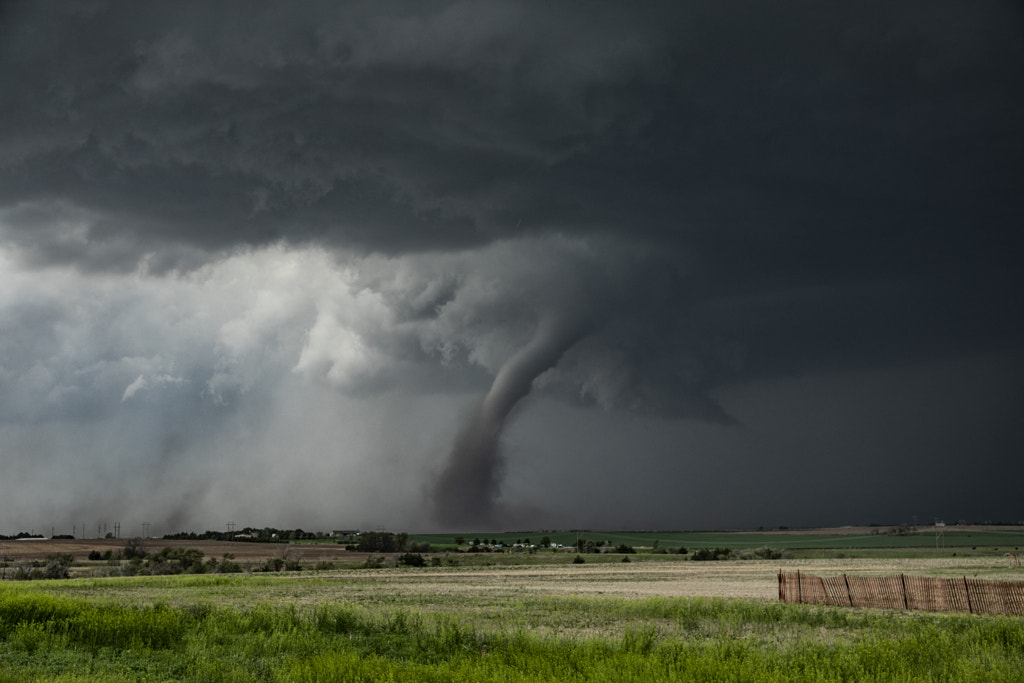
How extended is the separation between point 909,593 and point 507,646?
107 ft

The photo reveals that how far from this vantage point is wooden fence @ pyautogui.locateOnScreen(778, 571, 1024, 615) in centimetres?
4150

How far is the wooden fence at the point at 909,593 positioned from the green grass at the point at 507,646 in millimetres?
2727

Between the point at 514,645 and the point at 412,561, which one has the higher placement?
the point at 514,645

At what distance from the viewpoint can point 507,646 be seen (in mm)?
26391

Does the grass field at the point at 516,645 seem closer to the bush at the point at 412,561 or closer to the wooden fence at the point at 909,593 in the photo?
the wooden fence at the point at 909,593

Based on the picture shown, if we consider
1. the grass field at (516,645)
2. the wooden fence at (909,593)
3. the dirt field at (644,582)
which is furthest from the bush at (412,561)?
the grass field at (516,645)

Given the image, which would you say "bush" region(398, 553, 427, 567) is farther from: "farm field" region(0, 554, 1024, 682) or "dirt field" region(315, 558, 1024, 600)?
"farm field" region(0, 554, 1024, 682)

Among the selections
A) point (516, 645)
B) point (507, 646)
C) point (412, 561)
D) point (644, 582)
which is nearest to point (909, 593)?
point (507, 646)

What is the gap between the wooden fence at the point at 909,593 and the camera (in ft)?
136

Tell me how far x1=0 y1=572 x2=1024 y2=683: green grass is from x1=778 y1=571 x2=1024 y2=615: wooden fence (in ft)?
8.95

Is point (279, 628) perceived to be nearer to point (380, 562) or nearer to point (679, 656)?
point (679, 656)

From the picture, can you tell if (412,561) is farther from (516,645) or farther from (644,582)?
(516,645)

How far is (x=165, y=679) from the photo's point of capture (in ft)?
70.2

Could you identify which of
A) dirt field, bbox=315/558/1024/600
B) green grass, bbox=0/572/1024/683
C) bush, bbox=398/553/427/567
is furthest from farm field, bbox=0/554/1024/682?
bush, bbox=398/553/427/567
